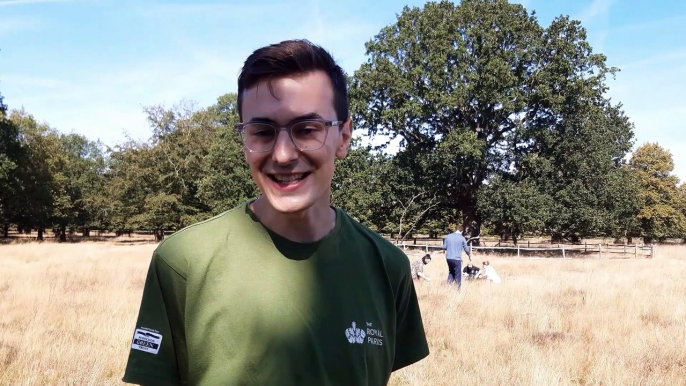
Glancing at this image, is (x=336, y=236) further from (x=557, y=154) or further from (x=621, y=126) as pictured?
(x=621, y=126)

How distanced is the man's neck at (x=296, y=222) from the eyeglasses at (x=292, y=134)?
7.7 inches

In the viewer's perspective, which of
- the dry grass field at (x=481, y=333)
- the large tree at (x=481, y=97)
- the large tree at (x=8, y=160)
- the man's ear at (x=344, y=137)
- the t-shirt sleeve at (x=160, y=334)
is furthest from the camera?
the large tree at (x=8, y=160)

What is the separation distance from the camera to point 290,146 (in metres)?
1.41

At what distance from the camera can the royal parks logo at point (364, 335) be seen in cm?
146

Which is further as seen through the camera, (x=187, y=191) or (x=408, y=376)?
(x=187, y=191)

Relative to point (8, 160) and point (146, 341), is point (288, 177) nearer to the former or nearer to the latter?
point (146, 341)

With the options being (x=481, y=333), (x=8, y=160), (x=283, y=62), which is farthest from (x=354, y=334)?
(x=8, y=160)

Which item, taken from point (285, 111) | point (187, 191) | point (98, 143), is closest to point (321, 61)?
point (285, 111)

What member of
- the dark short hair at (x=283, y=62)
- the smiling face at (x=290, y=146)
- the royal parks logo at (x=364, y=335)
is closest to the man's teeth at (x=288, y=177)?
the smiling face at (x=290, y=146)

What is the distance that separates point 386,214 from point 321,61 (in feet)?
97.3

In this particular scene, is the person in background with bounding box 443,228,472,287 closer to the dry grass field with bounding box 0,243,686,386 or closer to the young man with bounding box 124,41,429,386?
the dry grass field with bounding box 0,243,686,386

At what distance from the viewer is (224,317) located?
53.7 inches

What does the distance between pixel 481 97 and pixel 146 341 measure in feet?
91.4

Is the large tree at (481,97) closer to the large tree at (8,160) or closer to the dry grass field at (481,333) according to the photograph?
the dry grass field at (481,333)
